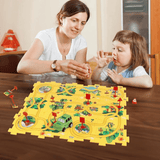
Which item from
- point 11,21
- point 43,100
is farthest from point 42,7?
point 43,100

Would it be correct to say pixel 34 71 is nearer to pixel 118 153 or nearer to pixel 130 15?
pixel 118 153

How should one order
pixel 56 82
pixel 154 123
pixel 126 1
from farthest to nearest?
pixel 126 1
pixel 56 82
pixel 154 123

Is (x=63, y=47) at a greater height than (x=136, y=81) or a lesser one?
greater

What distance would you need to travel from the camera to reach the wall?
3057 millimetres

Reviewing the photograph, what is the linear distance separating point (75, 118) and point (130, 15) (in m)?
2.47

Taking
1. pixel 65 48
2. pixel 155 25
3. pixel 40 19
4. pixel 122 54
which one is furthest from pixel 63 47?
pixel 40 19

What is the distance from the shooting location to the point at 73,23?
4.28ft

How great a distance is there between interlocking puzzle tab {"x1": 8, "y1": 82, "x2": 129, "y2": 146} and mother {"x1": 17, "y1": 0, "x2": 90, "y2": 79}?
19 centimetres

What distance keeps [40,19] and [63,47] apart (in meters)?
1.90

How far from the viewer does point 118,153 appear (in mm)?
473

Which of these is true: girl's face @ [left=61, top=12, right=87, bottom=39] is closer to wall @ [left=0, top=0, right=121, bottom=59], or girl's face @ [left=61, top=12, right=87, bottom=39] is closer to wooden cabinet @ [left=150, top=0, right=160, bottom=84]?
wooden cabinet @ [left=150, top=0, right=160, bottom=84]

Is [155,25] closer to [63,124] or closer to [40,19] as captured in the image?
[40,19]

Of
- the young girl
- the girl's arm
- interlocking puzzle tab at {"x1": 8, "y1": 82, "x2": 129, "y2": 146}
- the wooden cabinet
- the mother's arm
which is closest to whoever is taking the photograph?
interlocking puzzle tab at {"x1": 8, "y1": 82, "x2": 129, "y2": 146}

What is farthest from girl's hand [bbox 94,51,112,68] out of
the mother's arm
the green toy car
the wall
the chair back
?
the wall
